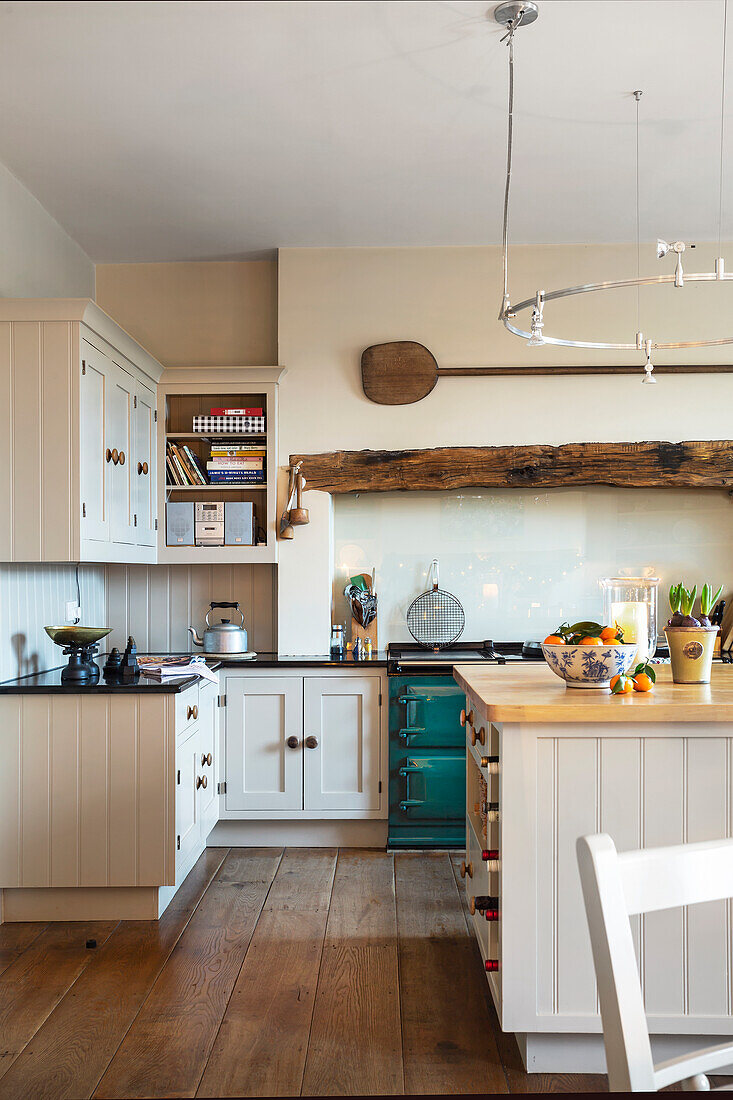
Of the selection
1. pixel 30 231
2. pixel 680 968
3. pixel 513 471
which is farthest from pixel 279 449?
pixel 680 968

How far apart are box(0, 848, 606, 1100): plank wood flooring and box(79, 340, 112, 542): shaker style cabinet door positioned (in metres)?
1.51

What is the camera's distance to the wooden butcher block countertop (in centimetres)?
214

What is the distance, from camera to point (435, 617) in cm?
460

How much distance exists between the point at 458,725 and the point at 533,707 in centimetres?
192

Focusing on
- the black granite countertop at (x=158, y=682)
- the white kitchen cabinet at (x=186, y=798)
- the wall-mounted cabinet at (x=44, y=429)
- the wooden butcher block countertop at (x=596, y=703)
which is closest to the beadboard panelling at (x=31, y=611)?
the black granite countertop at (x=158, y=682)

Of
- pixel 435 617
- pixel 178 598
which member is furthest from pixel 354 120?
pixel 178 598

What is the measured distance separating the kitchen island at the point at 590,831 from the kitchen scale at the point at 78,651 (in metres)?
1.77

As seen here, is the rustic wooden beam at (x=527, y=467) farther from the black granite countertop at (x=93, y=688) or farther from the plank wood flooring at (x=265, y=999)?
the plank wood flooring at (x=265, y=999)

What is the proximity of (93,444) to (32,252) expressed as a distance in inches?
42.4

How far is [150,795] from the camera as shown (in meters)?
3.21

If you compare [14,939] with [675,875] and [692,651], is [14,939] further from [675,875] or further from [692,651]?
[675,875]

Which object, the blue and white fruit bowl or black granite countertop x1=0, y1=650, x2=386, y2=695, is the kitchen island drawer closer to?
black granite countertop x1=0, y1=650, x2=386, y2=695

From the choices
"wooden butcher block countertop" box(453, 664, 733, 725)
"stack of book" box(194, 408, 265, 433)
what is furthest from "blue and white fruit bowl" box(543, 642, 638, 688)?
"stack of book" box(194, 408, 265, 433)

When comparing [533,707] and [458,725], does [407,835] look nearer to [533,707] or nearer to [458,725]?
[458,725]
